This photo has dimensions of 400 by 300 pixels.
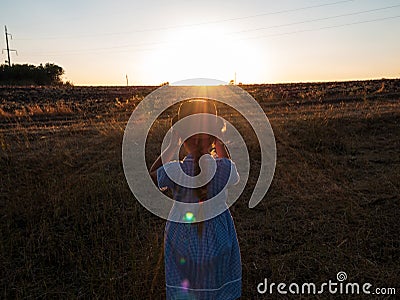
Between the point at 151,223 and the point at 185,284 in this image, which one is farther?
the point at 151,223

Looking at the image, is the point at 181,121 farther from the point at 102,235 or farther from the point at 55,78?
the point at 55,78

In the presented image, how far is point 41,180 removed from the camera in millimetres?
4918

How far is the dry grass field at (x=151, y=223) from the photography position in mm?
2982

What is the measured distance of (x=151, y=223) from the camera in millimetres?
3951

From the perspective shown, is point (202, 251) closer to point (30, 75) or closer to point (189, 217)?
point (189, 217)

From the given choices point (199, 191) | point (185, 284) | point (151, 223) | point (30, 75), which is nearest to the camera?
point (199, 191)

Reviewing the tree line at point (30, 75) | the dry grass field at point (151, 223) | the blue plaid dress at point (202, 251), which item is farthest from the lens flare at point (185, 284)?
the tree line at point (30, 75)

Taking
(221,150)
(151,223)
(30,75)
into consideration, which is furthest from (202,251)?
(30,75)

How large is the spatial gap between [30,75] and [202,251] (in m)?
50.3

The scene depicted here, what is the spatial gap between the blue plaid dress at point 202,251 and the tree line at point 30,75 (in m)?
44.8

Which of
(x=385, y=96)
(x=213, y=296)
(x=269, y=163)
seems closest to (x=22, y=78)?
(x=385, y=96)

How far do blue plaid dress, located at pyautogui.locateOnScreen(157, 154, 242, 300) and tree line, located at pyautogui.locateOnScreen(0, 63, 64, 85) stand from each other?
44.8 m

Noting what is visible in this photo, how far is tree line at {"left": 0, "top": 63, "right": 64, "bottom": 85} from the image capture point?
142ft

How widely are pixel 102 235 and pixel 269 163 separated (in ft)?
10.5
